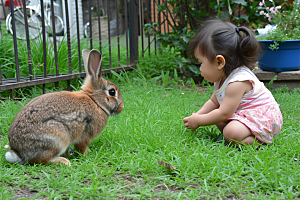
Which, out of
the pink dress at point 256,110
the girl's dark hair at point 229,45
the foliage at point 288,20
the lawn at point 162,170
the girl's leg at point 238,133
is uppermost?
the foliage at point 288,20

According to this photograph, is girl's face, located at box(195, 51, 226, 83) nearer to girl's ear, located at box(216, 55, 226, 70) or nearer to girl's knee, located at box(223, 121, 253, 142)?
girl's ear, located at box(216, 55, 226, 70)

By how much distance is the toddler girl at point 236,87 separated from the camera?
226 cm

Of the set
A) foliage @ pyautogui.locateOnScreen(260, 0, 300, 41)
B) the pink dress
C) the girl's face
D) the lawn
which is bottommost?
the lawn

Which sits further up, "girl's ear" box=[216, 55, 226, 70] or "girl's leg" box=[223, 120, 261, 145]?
"girl's ear" box=[216, 55, 226, 70]

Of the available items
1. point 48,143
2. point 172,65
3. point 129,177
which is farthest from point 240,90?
point 172,65

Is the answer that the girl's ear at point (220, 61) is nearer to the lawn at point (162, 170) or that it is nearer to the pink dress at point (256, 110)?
the pink dress at point (256, 110)

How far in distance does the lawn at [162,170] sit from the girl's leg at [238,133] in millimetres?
88

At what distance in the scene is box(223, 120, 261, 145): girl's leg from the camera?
2236mm

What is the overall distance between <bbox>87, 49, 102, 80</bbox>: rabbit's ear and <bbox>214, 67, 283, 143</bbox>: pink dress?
40.9 inches

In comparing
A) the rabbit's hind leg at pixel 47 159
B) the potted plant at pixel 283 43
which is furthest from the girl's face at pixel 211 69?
the potted plant at pixel 283 43

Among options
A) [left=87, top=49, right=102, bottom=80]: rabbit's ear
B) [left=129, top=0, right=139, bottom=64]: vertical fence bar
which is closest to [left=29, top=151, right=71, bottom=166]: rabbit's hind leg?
[left=87, top=49, right=102, bottom=80]: rabbit's ear

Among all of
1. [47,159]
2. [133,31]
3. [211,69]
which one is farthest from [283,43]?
[47,159]

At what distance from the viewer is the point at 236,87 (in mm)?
2250

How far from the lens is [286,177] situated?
1.62 m
